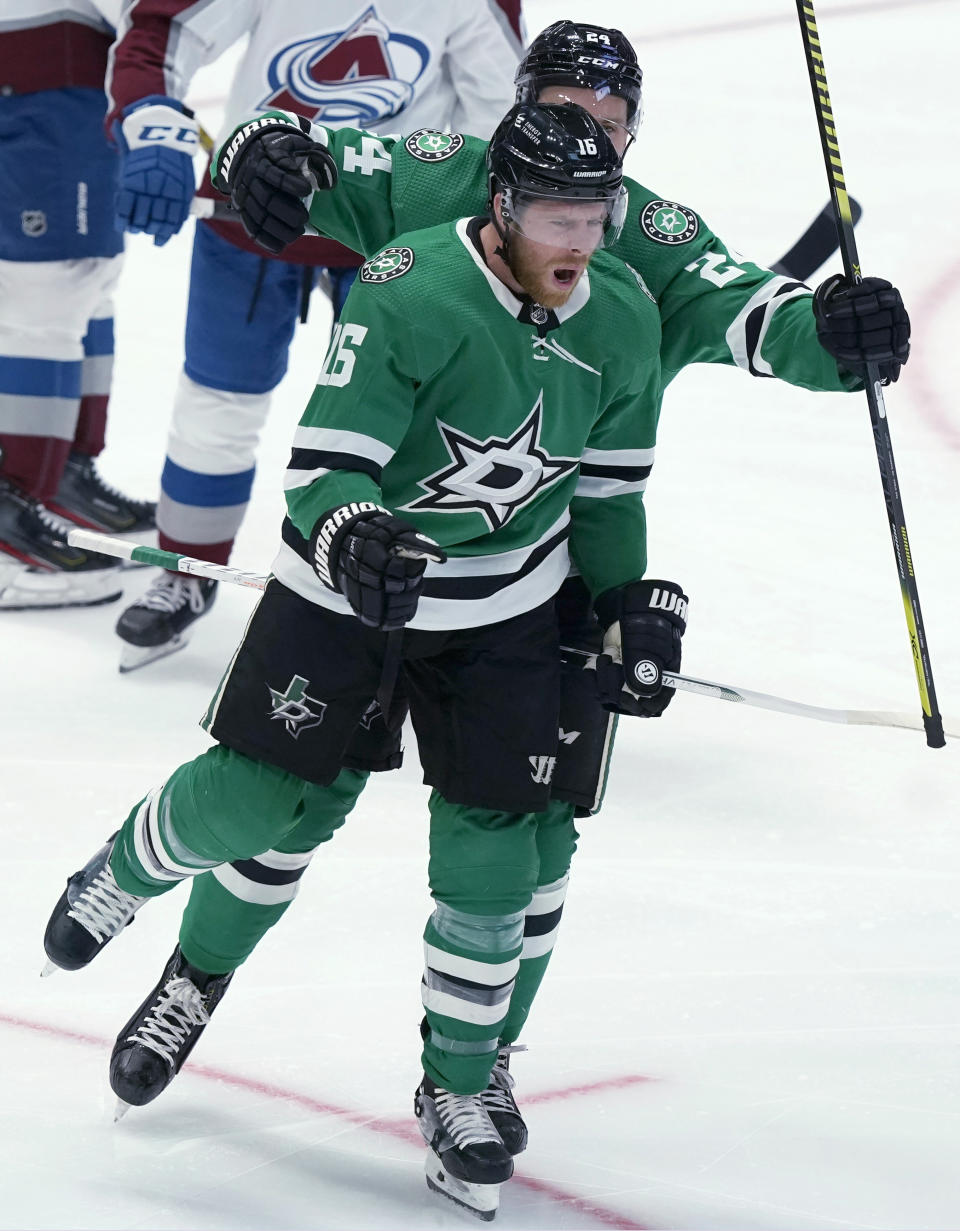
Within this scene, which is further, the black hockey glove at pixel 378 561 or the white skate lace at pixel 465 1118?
the white skate lace at pixel 465 1118

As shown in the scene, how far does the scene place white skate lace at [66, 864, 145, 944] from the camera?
2.17 meters

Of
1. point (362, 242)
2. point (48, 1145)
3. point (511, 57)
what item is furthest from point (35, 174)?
point (48, 1145)

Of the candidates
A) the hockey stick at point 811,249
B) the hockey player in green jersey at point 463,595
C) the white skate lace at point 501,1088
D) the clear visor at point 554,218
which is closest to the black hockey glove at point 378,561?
the hockey player in green jersey at point 463,595

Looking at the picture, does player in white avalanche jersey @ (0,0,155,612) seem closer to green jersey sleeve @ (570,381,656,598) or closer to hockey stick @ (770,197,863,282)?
hockey stick @ (770,197,863,282)

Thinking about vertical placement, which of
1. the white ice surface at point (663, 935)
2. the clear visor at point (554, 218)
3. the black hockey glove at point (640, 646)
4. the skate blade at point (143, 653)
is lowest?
the skate blade at point (143, 653)

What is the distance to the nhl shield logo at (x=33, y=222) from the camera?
151 inches

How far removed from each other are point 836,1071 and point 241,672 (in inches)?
38.8

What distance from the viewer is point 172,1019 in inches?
88.5

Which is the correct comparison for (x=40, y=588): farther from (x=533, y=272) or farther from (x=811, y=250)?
(x=533, y=272)

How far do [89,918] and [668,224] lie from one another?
3.56ft

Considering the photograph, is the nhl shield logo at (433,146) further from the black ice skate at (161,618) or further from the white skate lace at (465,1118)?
the black ice skate at (161,618)

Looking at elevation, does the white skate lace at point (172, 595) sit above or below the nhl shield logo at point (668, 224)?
below

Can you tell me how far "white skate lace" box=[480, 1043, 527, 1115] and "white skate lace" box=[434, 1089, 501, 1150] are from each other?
0.04 m

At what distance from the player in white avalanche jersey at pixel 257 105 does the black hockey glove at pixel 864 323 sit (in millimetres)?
1561
